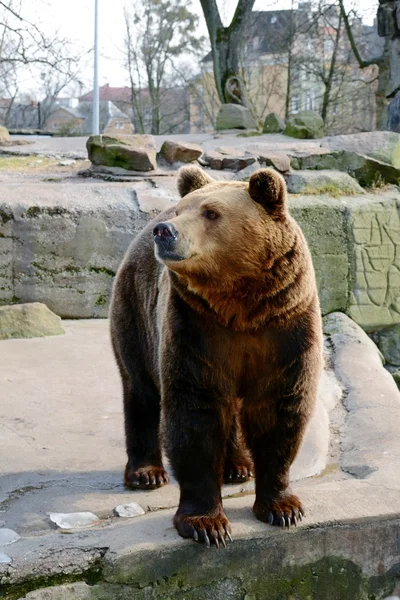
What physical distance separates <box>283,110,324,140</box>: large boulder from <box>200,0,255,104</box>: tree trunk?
575cm

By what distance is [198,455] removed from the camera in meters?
2.98

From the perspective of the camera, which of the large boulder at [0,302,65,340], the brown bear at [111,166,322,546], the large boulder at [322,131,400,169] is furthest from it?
the large boulder at [322,131,400,169]

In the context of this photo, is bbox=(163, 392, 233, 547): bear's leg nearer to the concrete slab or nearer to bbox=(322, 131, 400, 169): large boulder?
the concrete slab

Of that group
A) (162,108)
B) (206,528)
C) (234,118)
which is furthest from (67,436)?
(162,108)

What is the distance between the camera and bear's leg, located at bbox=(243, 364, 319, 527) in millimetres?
3045

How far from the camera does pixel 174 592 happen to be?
3010 mm

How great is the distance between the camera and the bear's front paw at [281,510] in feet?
10.3

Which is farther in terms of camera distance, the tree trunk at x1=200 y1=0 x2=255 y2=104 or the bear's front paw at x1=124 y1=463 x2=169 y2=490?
the tree trunk at x1=200 y1=0 x2=255 y2=104

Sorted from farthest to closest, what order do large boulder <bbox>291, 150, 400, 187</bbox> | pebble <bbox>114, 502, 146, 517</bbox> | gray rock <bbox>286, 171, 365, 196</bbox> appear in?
1. large boulder <bbox>291, 150, 400, 187</bbox>
2. gray rock <bbox>286, 171, 365, 196</bbox>
3. pebble <bbox>114, 502, 146, 517</bbox>

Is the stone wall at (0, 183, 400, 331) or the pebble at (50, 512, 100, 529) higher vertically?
the stone wall at (0, 183, 400, 331)

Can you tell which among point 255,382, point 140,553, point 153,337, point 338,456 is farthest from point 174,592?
point 338,456

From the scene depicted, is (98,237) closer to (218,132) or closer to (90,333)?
(90,333)

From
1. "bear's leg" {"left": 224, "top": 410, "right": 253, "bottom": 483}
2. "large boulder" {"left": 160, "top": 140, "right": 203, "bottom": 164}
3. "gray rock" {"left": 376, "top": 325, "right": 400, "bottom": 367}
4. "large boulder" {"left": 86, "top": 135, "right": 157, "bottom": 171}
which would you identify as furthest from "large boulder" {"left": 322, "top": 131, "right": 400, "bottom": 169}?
"bear's leg" {"left": 224, "top": 410, "right": 253, "bottom": 483}

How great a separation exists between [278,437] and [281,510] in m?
0.31
